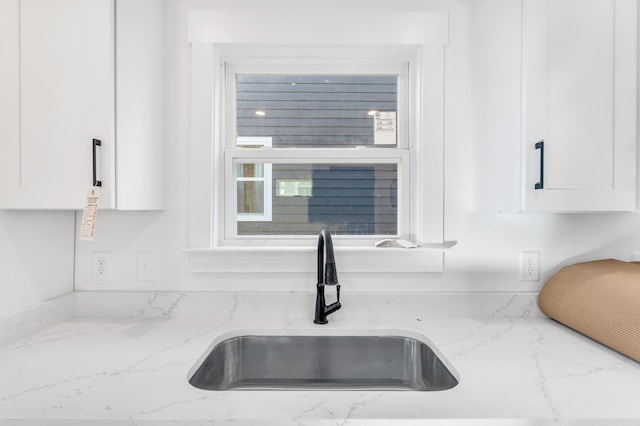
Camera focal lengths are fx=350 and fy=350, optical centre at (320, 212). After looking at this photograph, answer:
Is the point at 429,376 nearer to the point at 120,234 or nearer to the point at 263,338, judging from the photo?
the point at 263,338

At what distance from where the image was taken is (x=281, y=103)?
60.9 inches

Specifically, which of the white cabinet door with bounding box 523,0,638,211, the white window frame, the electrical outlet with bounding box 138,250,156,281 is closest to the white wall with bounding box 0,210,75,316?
the electrical outlet with bounding box 138,250,156,281

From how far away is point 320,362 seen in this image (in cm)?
125

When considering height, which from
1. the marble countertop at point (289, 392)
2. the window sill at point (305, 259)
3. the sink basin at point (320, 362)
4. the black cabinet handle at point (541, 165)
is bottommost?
the sink basin at point (320, 362)

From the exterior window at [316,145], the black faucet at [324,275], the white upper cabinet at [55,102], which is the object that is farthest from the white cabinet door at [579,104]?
the white upper cabinet at [55,102]

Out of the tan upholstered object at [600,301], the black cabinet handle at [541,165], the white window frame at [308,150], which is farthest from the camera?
the white window frame at [308,150]

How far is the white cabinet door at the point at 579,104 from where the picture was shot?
43.6 inches

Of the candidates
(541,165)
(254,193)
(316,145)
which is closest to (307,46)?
(316,145)

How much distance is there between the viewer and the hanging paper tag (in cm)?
104

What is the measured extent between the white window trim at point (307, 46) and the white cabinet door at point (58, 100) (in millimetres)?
358

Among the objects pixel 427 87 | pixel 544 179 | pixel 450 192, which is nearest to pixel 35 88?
pixel 427 87

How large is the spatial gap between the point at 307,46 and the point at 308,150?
41cm

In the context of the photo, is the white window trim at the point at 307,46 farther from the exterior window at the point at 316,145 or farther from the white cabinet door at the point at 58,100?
the white cabinet door at the point at 58,100

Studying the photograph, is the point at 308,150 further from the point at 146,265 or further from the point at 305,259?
the point at 146,265
